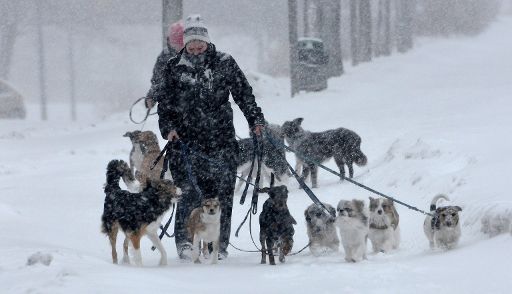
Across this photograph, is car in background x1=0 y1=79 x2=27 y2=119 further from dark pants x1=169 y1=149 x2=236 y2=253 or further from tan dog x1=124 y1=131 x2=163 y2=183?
dark pants x1=169 y1=149 x2=236 y2=253

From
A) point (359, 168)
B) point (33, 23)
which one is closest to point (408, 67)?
point (359, 168)

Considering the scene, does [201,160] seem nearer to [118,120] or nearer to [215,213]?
[215,213]

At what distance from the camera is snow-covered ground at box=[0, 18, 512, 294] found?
6.32 m

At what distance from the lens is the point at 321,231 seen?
354 inches

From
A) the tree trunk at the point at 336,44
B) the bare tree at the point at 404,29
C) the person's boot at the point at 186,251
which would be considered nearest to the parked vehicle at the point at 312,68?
the tree trunk at the point at 336,44

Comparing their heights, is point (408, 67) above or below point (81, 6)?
below

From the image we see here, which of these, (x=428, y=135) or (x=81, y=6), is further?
(x=81, y=6)

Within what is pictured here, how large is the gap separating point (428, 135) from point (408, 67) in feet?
66.1

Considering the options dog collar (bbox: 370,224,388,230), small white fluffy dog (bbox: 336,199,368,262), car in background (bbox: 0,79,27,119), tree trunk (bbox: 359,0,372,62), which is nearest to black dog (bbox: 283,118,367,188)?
dog collar (bbox: 370,224,388,230)

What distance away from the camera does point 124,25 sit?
64812 mm

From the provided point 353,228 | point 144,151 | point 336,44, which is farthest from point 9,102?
point 353,228

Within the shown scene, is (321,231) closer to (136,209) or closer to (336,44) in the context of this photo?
(136,209)

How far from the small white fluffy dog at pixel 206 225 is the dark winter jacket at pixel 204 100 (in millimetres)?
629

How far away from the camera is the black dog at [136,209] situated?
25.2 feet
